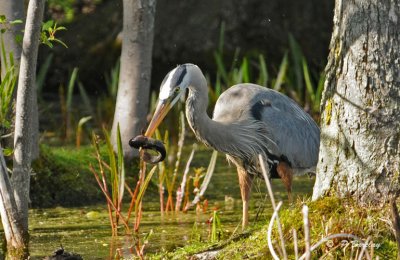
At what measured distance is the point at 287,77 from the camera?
465 inches

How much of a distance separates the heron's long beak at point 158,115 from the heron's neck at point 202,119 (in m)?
0.34

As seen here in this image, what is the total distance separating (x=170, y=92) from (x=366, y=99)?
1659 millimetres

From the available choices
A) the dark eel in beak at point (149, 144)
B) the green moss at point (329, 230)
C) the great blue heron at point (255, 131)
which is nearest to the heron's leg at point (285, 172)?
the great blue heron at point (255, 131)

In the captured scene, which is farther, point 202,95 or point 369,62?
point 202,95

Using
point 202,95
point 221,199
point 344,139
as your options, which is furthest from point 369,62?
point 221,199

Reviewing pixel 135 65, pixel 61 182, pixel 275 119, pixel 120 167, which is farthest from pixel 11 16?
pixel 275 119

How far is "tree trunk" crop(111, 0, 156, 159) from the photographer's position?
755 centimetres

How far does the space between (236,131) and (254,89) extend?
0.47m

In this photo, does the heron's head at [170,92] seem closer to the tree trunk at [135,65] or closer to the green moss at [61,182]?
the tree trunk at [135,65]

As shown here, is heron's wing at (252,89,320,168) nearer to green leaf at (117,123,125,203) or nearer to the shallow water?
the shallow water

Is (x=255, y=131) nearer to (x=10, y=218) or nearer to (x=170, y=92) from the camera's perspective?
(x=170, y=92)

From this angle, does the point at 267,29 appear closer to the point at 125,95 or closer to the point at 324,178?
the point at 125,95

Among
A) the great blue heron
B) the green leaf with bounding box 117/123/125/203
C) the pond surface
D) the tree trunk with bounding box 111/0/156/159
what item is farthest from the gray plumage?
the tree trunk with bounding box 111/0/156/159

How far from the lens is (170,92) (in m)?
5.93
